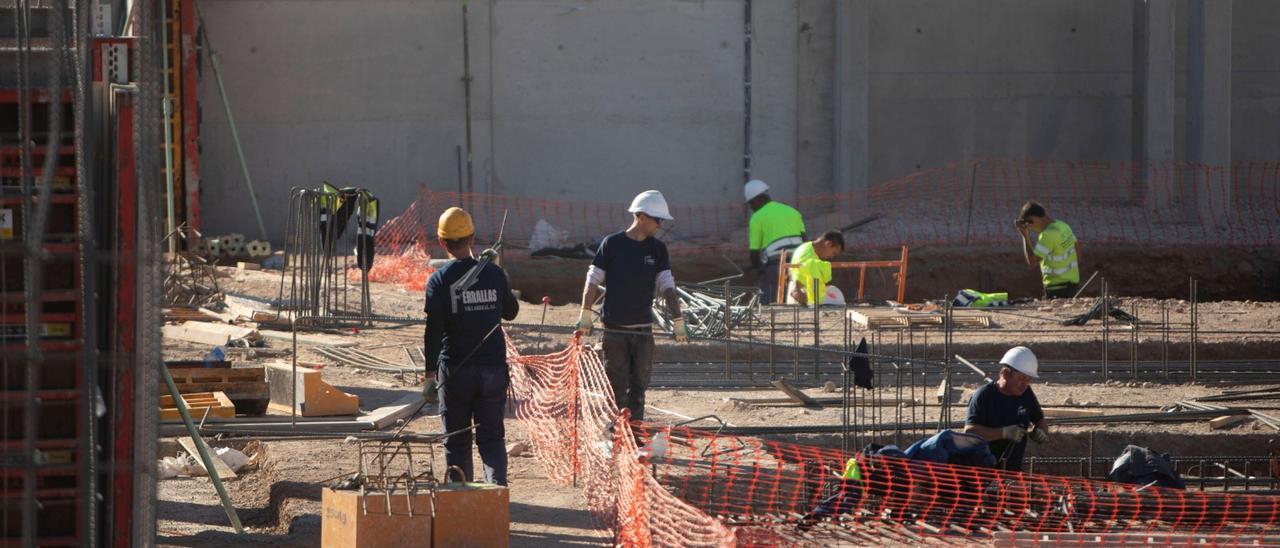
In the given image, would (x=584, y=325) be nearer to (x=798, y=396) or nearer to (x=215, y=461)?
(x=215, y=461)

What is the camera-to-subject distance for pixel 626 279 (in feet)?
31.9

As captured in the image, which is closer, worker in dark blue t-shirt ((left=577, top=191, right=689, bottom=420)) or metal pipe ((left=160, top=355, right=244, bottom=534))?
metal pipe ((left=160, top=355, right=244, bottom=534))

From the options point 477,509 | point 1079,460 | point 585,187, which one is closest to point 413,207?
point 585,187

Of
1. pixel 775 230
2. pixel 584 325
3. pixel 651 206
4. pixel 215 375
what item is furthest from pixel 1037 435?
pixel 775 230

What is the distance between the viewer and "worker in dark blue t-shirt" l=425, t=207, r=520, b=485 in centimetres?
781

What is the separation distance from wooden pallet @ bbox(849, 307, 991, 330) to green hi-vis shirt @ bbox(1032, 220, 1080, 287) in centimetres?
107

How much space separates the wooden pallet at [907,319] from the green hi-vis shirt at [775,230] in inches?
42.4

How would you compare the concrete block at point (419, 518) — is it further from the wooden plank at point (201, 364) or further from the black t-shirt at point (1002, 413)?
the wooden plank at point (201, 364)

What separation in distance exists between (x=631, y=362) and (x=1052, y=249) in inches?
296

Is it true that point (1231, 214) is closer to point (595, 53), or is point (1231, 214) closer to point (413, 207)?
point (595, 53)

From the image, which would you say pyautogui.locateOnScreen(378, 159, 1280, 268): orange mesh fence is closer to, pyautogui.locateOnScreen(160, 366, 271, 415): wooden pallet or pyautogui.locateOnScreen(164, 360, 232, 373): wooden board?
pyautogui.locateOnScreen(164, 360, 232, 373): wooden board

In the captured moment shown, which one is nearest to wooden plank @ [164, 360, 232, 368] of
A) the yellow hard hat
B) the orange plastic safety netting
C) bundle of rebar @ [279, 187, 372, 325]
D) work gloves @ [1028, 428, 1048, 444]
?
bundle of rebar @ [279, 187, 372, 325]

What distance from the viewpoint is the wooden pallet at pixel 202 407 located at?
9891 mm

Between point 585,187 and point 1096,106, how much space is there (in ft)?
26.4
